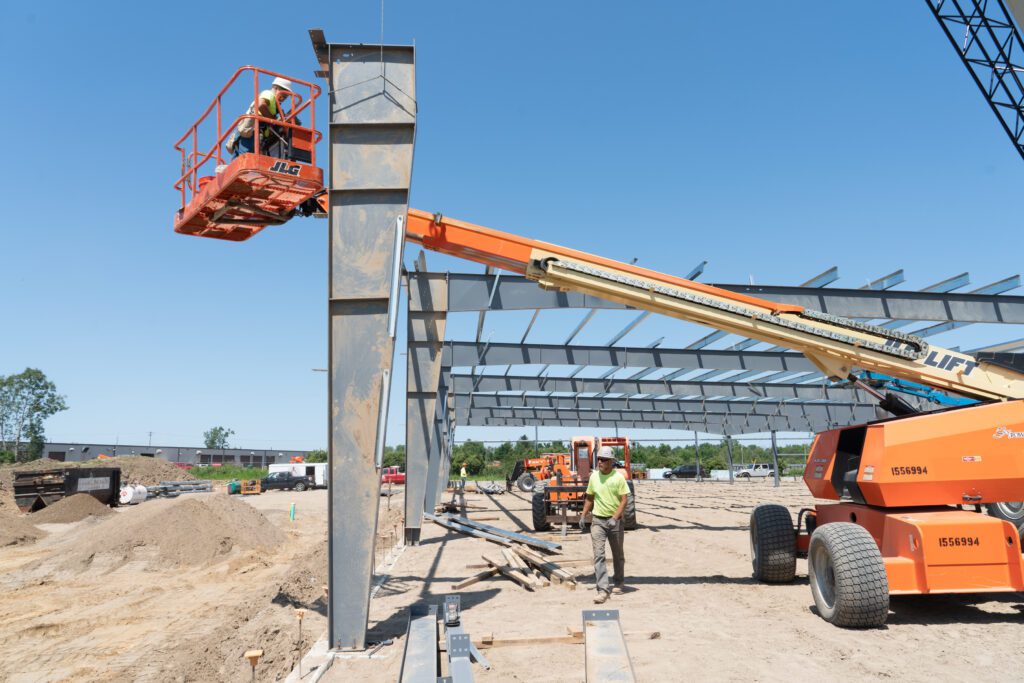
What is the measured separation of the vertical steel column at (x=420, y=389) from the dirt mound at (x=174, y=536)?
461 cm

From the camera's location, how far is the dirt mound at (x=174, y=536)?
15500 millimetres

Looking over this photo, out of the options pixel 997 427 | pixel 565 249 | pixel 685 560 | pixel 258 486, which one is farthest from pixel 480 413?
pixel 997 427

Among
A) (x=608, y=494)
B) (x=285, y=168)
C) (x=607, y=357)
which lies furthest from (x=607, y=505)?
(x=607, y=357)

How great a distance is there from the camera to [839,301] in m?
14.7

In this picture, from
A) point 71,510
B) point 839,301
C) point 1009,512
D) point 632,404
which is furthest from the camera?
point 632,404

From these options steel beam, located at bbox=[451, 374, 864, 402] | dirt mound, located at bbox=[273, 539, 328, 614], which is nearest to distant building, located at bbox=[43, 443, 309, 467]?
steel beam, located at bbox=[451, 374, 864, 402]

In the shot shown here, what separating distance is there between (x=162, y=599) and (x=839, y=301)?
558 inches

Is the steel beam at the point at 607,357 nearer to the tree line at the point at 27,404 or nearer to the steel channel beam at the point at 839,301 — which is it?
the steel channel beam at the point at 839,301

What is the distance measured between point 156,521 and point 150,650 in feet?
31.6

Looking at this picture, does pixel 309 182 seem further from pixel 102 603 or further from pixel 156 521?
pixel 156 521

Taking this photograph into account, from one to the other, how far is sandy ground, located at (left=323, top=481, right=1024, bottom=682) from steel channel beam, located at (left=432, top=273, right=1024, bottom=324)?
5474 millimetres

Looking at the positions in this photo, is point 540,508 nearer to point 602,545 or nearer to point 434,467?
point 434,467

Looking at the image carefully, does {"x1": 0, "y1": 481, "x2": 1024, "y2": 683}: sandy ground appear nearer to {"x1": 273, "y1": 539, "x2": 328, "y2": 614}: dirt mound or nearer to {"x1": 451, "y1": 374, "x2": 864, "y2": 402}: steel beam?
{"x1": 273, "y1": 539, "x2": 328, "y2": 614}: dirt mound

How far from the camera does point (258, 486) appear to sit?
45.5m
